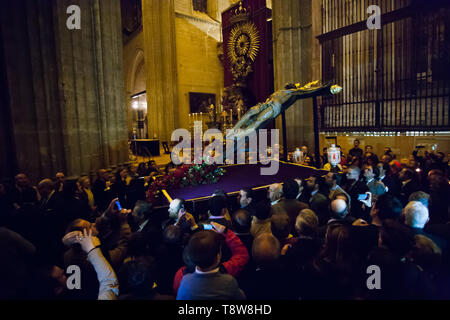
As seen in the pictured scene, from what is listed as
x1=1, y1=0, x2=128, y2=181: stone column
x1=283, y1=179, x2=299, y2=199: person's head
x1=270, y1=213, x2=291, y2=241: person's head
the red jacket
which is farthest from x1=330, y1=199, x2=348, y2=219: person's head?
x1=1, y1=0, x2=128, y2=181: stone column

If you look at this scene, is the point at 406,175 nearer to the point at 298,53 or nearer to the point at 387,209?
the point at 387,209

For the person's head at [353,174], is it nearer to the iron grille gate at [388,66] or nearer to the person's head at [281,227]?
the person's head at [281,227]

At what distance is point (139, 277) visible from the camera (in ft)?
5.28

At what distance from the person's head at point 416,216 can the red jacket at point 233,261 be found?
1.44 meters

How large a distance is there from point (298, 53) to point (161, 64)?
774 centimetres

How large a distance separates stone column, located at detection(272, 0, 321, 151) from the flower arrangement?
668cm

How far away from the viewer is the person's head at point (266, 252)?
200 cm

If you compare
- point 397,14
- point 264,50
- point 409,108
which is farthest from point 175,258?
point 264,50

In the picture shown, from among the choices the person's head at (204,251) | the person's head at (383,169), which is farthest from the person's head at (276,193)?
the person's head at (383,169)

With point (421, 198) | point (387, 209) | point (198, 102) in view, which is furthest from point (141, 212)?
point (198, 102)

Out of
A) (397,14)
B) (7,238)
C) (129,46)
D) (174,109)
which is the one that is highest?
(129,46)

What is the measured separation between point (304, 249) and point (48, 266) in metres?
2.00

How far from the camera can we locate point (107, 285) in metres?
1.85
